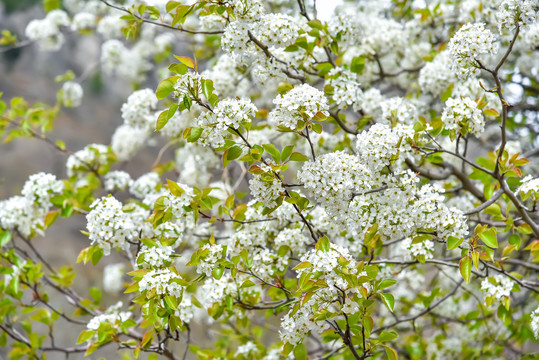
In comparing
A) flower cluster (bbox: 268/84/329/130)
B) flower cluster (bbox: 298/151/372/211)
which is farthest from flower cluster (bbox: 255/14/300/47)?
flower cluster (bbox: 298/151/372/211)

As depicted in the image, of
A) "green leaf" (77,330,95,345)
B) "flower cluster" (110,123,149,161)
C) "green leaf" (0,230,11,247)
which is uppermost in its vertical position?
"flower cluster" (110,123,149,161)

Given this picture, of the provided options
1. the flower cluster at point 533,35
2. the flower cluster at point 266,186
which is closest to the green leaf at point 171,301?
the flower cluster at point 266,186

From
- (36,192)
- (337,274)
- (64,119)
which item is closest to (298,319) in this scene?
(337,274)

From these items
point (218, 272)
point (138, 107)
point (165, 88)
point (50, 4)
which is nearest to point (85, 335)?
point (218, 272)

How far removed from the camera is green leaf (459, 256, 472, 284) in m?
2.18

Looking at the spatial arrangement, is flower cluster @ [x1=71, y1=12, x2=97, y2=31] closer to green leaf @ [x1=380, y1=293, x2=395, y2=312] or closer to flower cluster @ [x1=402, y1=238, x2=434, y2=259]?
flower cluster @ [x1=402, y1=238, x2=434, y2=259]

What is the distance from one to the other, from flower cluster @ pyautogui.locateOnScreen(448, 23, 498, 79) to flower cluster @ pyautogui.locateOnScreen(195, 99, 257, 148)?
1013 millimetres

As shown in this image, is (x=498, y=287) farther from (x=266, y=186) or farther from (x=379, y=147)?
(x=266, y=186)

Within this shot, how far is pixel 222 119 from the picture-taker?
7.16 ft

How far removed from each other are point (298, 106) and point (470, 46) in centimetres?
88

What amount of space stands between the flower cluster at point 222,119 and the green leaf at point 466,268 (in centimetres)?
118

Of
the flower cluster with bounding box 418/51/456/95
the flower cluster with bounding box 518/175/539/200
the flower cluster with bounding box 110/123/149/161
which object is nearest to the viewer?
the flower cluster with bounding box 518/175/539/200

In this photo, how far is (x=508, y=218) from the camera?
266 cm

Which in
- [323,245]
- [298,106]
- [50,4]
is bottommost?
[323,245]
